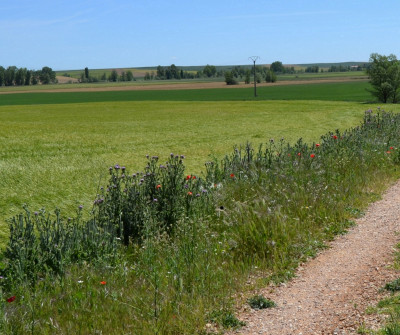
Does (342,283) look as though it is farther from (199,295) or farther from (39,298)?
(39,298)

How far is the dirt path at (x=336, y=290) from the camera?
17.9ft

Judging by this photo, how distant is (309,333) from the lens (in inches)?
208

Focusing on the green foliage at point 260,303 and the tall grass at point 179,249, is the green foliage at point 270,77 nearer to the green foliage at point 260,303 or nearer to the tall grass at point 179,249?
the tall grass at point 179,249

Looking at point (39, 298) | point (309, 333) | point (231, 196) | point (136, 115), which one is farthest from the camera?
point (136, 115)

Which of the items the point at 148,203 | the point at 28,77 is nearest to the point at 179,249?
the point at 148,203

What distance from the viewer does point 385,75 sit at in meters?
63.2

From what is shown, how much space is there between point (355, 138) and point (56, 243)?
430 inches

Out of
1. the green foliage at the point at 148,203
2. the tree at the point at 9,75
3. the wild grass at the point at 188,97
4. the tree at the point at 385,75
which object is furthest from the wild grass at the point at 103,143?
the tree at the point at 9,75

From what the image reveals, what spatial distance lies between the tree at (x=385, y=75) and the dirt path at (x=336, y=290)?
58.8m

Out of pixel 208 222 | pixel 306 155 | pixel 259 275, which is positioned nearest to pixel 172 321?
pixel 259 275

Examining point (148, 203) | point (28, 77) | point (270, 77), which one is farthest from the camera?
point (28, 77)

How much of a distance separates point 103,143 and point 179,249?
1448 centimetres

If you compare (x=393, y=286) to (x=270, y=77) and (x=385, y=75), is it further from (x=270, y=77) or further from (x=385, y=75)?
(x=270, y=77)

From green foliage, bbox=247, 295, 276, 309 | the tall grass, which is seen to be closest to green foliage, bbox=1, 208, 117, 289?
the tall grass
